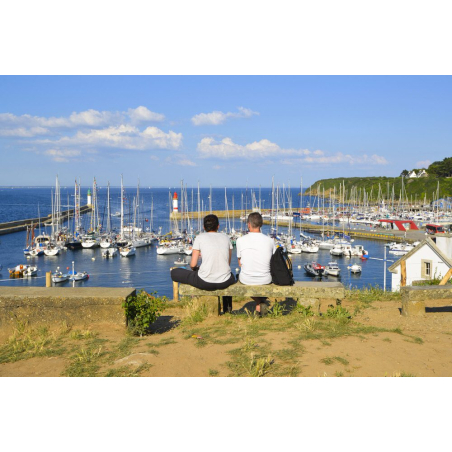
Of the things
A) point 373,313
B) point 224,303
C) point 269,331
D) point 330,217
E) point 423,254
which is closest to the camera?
point 269,331

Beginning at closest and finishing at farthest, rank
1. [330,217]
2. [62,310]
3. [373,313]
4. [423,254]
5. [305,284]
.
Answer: [62,310] → [305,284] → [373,313] → [423,254] → [330,217]

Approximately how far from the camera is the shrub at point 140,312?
659 cm

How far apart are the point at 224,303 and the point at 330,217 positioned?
10598cm

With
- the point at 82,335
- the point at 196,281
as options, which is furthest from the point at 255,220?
the point at 82,335

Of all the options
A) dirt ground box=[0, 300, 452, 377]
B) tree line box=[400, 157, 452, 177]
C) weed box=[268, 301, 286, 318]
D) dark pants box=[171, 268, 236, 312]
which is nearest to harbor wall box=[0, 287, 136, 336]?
dirt ground box=[0, 300, 452, 377]

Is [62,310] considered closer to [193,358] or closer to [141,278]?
[193,358]

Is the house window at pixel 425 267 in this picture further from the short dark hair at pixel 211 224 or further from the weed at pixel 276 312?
the short dark hair at pixel 211 224

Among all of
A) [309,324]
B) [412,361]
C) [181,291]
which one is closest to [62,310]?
[181,291]

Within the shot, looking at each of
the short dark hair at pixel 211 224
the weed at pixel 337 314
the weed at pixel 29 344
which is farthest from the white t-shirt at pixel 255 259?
the weed at pixel 29 344

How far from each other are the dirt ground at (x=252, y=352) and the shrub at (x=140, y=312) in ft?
0.59

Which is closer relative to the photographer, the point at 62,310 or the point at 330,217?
the point at 62,310

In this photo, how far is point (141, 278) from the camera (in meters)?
45.7

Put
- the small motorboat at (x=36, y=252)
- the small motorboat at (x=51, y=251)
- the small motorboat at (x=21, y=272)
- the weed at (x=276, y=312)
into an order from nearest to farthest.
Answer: the weed at (x=276, y=312), the small motorboat at (x=21, y=272), the small motorboat at (x=36, y=252), the small motorboat at (x=51, y=251)

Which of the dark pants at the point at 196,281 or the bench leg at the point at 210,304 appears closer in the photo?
the dark pants at the point at 196,281
